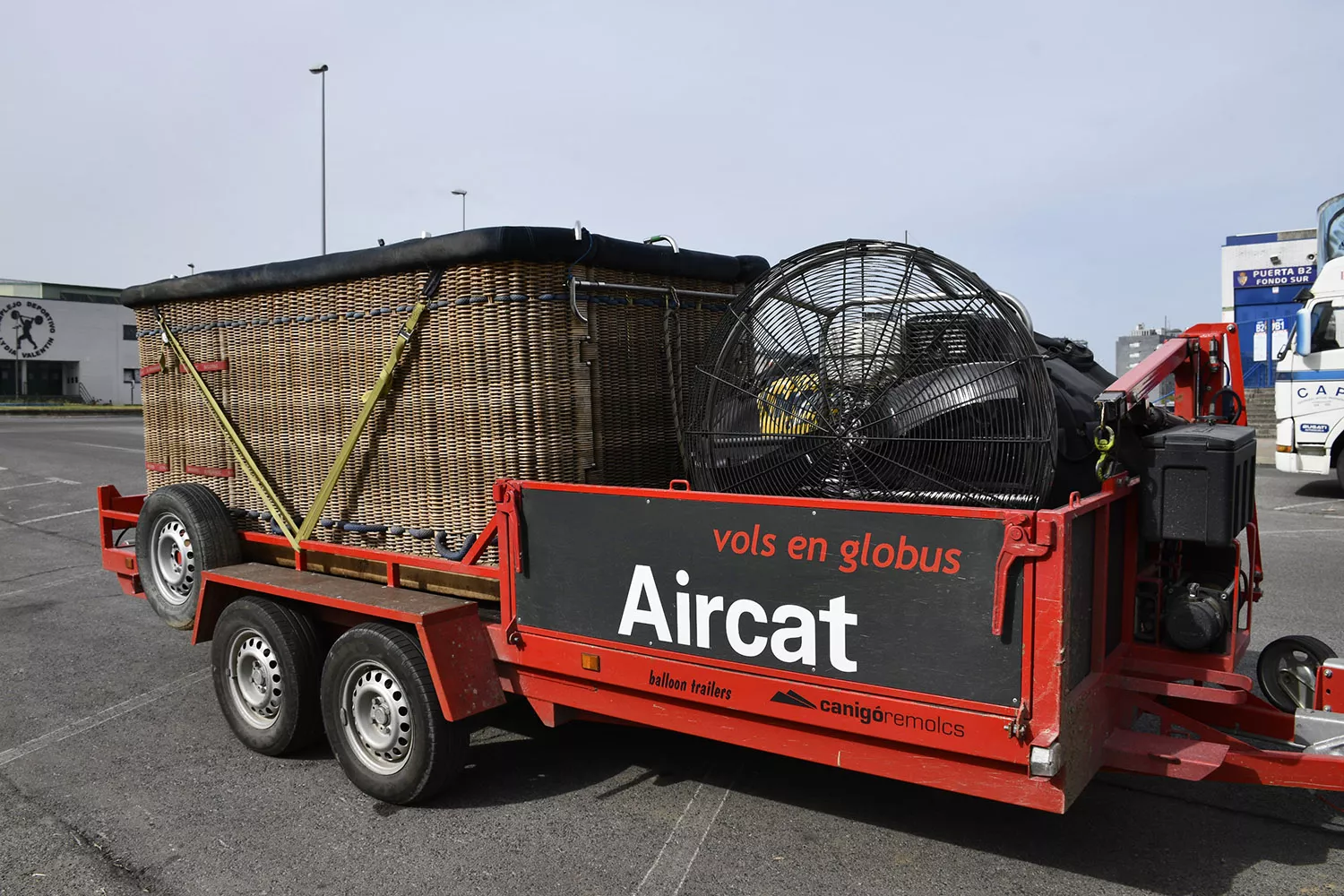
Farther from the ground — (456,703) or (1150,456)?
(1150,456)

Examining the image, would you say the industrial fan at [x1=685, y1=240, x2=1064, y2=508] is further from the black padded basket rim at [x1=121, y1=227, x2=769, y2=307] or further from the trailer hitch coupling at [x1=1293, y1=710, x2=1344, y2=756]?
the trailer hitch coupling at [x1=1293, y1=710, x2=1344, y2=756]

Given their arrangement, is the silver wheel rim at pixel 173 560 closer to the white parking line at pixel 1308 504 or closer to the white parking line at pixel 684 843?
the white parking line at pixel 684 843

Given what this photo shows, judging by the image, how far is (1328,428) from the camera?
13422 mm

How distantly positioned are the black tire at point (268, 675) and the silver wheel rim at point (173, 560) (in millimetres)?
789

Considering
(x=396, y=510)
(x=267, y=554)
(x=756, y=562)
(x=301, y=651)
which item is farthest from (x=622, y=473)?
(x=267, y=554)

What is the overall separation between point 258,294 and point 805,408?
10.2 ft

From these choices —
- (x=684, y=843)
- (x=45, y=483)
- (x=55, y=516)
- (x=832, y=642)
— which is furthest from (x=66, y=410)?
(x=832, y=642)

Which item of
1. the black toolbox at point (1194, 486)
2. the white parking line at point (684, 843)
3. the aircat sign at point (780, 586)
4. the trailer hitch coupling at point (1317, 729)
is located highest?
the black toolbox at point (1194, 486)

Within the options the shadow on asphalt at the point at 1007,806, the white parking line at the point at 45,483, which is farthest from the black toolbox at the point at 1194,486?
the white parking line at the point at 45,483

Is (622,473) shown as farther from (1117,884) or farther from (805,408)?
(1117,884)

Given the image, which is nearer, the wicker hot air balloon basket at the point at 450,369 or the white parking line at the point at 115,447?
the wicker hot air balloon basket at the point at 450,369

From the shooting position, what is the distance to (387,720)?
14.1 ft

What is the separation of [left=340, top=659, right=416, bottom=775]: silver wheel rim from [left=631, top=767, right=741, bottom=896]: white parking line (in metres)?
1.14

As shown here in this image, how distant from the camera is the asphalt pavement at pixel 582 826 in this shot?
3.52 metres
